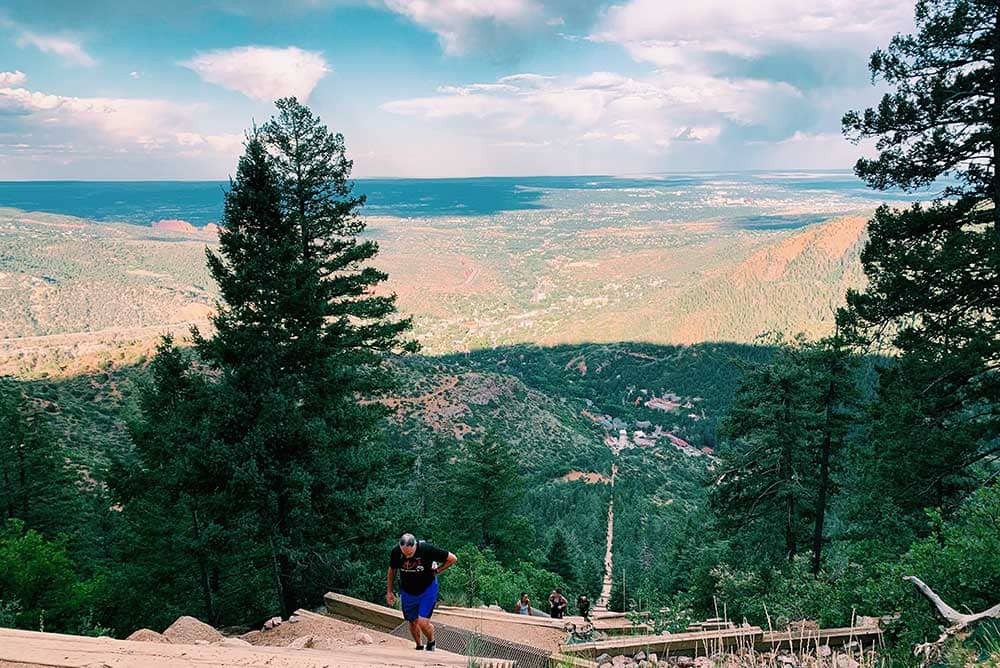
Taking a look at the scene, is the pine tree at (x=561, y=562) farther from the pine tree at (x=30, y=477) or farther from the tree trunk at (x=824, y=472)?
the pine tree at (x=30, y=477)

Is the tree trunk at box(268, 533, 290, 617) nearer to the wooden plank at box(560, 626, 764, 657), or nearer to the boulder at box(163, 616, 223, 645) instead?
the boulder at box(163, 616, 223, 645)

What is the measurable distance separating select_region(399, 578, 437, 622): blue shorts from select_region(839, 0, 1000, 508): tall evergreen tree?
790 cm

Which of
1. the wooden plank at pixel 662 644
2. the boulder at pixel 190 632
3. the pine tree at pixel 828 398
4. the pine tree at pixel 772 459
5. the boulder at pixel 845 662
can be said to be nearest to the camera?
the boulder at pixel 845 662

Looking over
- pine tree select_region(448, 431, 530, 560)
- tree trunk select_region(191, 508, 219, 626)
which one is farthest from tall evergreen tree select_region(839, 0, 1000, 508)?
pine tree select_region(448, 431, 530, 560)

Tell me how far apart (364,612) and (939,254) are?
988 centimetres

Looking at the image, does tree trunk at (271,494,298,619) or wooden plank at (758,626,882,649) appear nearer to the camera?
wooden plank at (758,626,882,649)

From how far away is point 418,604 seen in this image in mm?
5992

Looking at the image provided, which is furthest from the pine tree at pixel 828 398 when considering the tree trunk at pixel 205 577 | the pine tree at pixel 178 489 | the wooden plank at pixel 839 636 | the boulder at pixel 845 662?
the tree trunk at pixel 205 577

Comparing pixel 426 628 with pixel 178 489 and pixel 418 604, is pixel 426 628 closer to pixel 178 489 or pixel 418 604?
pixel 418 604

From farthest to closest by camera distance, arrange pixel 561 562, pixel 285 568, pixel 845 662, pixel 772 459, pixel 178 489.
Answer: pixel 561 562 < pixel 772 459 < pixel 178 489 < pixel 285 568 < pixel 845 662

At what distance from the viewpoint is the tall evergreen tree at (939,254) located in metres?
8.16

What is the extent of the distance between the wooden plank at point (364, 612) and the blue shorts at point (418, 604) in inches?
72.3

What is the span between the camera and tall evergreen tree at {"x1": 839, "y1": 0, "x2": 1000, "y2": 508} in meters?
8.16

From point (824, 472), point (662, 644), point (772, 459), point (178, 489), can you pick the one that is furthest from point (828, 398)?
point (178, 489)
